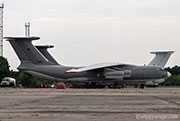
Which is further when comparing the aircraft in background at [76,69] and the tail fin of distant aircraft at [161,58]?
the tail fin of distant aircraft at [161,58]

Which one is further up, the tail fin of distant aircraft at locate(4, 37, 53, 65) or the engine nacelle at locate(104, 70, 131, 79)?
the tail fin of distant aircraft at locate(4, 37, 53, 65)

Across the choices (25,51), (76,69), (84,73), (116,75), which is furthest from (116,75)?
(25,51)

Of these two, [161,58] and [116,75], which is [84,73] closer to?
[116,75]

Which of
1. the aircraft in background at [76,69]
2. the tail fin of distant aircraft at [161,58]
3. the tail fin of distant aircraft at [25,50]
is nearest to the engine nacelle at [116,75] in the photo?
the aircraft in background at [76,69]

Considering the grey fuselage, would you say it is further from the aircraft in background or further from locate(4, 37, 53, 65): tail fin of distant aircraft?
locate(4, 37, 53, 65): tail fin of distant aircraft

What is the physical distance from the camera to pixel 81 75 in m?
63.0

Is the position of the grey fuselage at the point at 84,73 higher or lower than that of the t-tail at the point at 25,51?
lower

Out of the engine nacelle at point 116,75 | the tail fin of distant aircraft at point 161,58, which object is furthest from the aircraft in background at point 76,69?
the tail fin of distant aircraft at point 161,58

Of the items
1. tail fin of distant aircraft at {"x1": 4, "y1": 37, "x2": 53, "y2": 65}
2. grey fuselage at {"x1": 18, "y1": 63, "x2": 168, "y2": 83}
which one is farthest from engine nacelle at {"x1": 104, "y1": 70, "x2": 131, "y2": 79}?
tail fin of distant aircraft at {"x1": 4, "y1": 37, "x2": 53, "y2": 65}

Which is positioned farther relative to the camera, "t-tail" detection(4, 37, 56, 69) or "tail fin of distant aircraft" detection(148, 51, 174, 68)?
"tail fin of distant aircraft" detection(148, 51, 174, 68)

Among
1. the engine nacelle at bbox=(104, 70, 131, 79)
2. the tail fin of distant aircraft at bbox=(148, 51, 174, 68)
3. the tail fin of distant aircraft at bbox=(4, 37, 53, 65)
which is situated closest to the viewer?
the engine nacelle at bbox=(104, 70, 131, 79)

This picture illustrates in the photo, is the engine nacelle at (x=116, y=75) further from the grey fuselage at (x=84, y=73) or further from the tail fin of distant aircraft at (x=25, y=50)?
the tail fin of distant aircraft at (x=25, y=50)

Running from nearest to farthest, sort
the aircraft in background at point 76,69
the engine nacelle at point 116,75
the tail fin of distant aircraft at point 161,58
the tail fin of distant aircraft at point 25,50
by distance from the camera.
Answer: the engine nacelle at point 116,75 → the aircraft in background at point 76,69 → the tail fin of distant aircraft at point 25,50 → the tail fin of distant aircraft at point 161,58

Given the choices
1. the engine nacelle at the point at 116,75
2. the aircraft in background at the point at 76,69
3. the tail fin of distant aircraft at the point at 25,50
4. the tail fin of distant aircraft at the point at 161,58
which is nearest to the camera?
the engine nacelle at the point at 116,75
